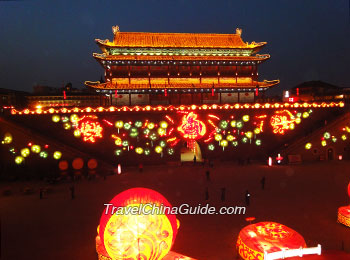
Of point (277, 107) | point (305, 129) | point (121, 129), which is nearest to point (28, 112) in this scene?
point (121, 129)

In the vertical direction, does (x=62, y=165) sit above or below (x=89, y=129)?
below

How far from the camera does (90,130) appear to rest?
19.1m

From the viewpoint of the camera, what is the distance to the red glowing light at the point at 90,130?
19.0 meters

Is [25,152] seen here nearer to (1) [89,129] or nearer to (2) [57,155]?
(2) [57,155]

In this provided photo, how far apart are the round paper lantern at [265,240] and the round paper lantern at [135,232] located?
270 cm

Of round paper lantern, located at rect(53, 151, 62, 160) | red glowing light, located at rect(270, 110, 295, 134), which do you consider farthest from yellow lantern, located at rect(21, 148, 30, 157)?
red glowing light, located at rect(270, 110, 295, 134)

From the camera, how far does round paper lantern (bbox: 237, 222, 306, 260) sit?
6.36 metres

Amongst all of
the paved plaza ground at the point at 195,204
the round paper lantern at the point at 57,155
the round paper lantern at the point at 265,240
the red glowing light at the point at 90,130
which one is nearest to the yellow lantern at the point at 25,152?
the round paper lantern at the point at 57,155

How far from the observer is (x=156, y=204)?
528cm

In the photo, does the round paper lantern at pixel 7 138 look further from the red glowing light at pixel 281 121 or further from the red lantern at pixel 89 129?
the red glowing light at pixel 281 121

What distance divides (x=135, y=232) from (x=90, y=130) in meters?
15.4

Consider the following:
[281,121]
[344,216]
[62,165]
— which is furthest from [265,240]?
[281,121]

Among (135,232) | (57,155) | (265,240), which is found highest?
(57,155)

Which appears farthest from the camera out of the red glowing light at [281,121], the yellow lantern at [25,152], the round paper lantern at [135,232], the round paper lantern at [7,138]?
the red glowing light at [281,121]
